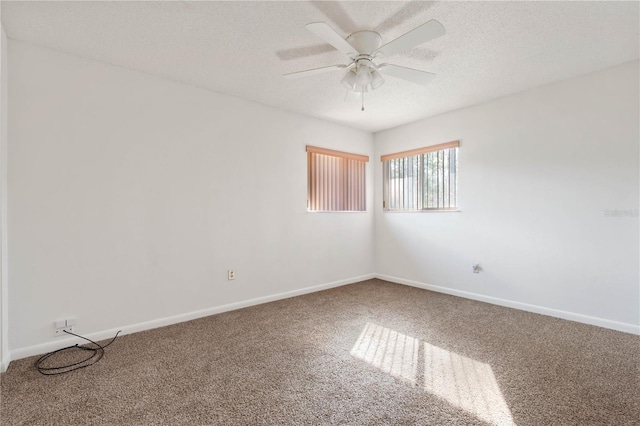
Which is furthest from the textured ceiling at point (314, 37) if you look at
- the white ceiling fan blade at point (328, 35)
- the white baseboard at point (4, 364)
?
the white baseboard at point (4, 364)

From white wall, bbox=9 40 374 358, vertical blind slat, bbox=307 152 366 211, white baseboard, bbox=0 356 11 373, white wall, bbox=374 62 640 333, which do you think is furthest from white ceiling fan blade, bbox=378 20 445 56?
white baseboard, bbox=0 356 11 373

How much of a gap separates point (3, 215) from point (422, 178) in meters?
4.42

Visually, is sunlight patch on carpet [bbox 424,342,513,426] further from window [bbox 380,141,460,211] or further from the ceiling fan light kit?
window [bbox 380,141,460,211]

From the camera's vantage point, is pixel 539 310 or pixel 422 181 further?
pixel 422 181

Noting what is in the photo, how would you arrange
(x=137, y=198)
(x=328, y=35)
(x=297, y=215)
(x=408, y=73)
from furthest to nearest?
(x=297, y=215) → (x=137, y=198) → (x=408, y=73) → (x=328, y=35)

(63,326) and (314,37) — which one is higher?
(314,37)

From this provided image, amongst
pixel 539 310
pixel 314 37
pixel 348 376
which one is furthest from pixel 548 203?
pixel 314 37

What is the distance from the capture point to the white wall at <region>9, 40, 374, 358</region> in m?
2.35

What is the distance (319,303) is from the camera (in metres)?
3.63

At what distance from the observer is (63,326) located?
8.04ft

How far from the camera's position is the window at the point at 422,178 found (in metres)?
4.05

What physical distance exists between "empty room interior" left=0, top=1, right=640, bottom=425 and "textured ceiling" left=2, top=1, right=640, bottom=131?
20 mm

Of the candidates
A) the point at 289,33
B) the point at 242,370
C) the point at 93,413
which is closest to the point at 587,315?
the point at 242,370

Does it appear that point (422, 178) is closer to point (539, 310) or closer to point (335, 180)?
point (335, 180)
